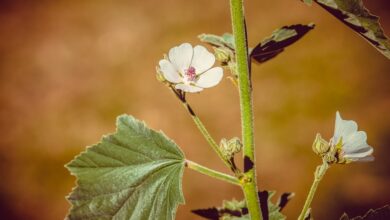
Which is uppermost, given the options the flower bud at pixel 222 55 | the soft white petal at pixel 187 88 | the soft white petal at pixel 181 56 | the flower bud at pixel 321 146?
the soft white petal at pixel 181 56

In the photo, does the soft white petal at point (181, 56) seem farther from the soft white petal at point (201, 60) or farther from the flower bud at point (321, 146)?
the flower bud at point (321, 146)

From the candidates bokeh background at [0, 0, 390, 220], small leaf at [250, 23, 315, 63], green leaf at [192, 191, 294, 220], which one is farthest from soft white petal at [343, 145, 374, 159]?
bokeh background at [0, 0, 390, 220]

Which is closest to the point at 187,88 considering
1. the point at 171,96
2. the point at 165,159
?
the point at 165,159

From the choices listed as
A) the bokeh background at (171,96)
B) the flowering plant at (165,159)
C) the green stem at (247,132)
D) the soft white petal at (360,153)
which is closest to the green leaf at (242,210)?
the flowering plant at (165,159)

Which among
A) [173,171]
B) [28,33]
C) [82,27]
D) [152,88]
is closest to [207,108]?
[152,88]

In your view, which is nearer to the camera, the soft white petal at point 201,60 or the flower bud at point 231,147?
the flower bud at point 231,147

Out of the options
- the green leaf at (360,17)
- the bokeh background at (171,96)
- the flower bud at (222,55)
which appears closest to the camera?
the green leaf at (360,17)

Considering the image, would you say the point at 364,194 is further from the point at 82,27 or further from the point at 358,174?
the point at 82,27
